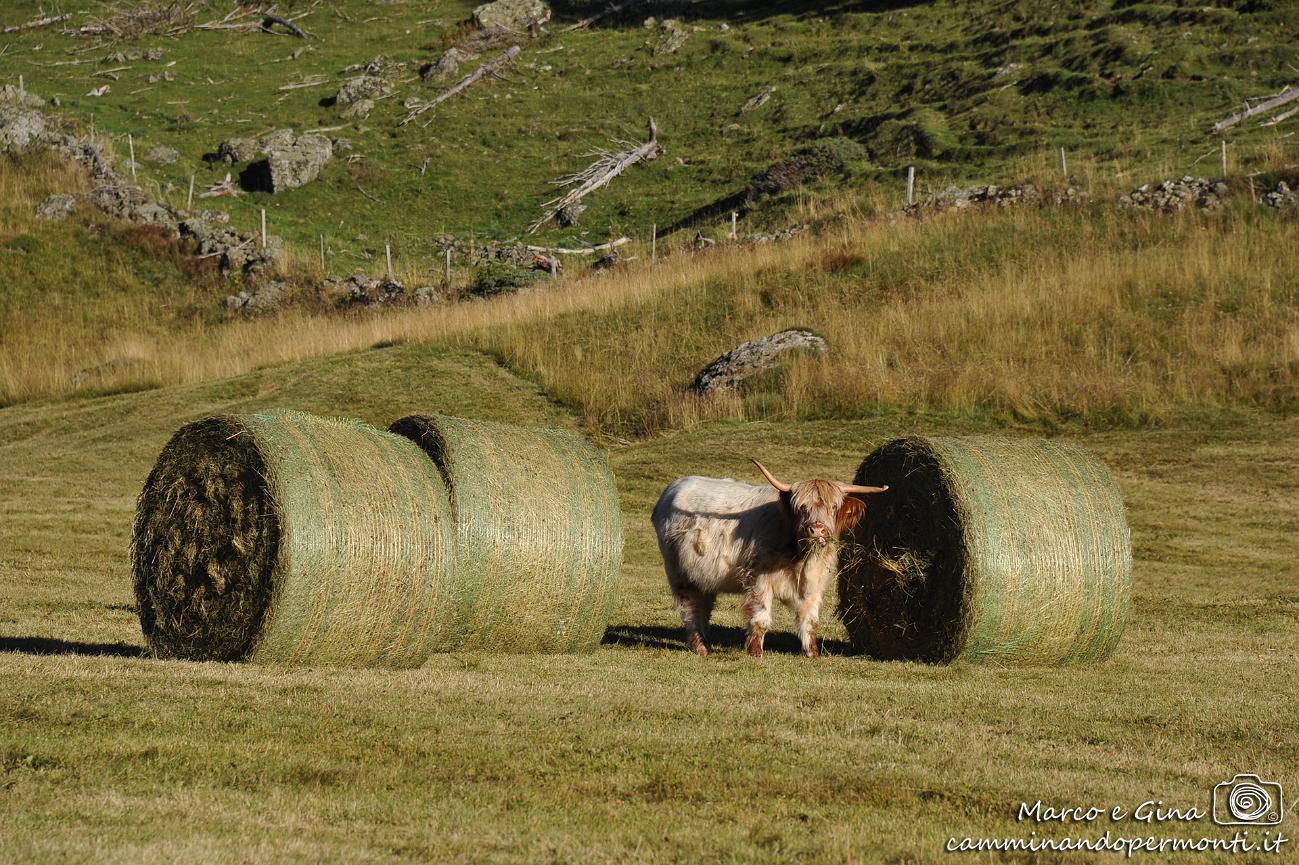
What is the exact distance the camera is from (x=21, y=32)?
68250mm

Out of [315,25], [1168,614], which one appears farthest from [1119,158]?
[315,25]

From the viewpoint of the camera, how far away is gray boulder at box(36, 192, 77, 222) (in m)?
43.8

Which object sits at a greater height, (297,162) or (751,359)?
(297,162)

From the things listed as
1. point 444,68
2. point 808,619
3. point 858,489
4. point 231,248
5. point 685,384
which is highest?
point 444,68

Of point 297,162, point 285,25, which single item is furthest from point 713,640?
point 285,25

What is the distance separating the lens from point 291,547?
31.7ft

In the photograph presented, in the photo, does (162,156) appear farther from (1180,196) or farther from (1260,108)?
(1260,108)

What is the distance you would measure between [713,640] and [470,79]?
179ft

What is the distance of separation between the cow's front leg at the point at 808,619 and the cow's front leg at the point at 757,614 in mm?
274

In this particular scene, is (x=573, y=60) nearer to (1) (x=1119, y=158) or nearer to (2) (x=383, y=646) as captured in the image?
(1) (x=1119, y=158)

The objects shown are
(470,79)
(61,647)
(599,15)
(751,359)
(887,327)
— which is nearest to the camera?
(61,647)

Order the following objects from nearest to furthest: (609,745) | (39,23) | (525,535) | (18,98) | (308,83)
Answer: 1. (609,745)
2. (525,535)
3. (18,98)
4. (308,83)
5. (39,23)

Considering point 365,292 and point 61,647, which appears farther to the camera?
point 365,292

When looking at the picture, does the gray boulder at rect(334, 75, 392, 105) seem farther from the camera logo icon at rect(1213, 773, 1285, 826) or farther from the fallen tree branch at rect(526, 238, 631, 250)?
the camera logo icon at rect(1213, 773, 1285, 826)
